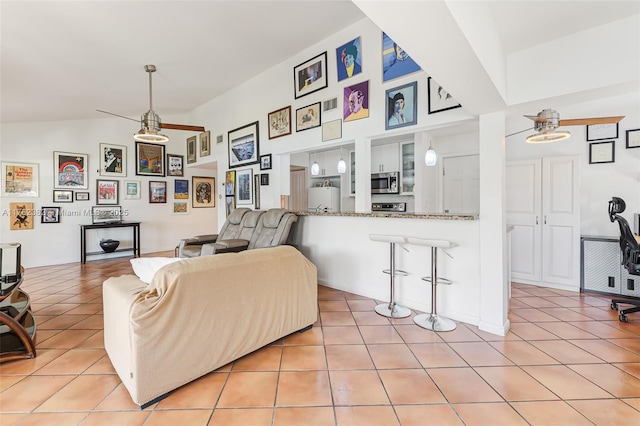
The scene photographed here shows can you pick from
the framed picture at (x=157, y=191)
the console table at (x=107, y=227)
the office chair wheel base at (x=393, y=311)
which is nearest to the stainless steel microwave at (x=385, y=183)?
the office chair wheel base at (x=393, y=311)

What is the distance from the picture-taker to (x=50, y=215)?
5.38 metres

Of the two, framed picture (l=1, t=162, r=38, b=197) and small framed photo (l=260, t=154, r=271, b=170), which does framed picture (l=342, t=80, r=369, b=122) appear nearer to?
small framed photo (l=260, t=154, r=271, b=170)

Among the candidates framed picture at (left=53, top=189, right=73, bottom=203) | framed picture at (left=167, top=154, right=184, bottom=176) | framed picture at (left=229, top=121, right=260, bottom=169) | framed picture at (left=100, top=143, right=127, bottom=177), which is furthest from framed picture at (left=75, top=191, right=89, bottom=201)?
framed picture at (left=229, top=121, right=260, bottom=169)

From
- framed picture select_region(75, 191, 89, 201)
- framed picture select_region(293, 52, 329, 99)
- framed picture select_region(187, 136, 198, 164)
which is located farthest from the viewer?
framed picture select_region(187, 136, 198, 164)

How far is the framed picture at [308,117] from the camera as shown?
397cm

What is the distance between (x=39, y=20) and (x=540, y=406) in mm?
5016

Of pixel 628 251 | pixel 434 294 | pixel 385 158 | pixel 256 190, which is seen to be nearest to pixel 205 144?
pixel 256 190

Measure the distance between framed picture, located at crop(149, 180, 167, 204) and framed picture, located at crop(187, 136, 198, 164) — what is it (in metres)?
0.83

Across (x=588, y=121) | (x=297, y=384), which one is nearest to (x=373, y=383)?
(x=297, y=384)

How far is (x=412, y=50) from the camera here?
1437 mm

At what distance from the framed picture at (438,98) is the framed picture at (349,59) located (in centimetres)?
101

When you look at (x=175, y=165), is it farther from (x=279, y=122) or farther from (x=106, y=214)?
(x=279, y=122)

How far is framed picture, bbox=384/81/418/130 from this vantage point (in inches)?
118

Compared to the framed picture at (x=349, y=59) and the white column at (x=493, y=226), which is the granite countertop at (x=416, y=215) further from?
the framed picture at (x=349, y=59)
